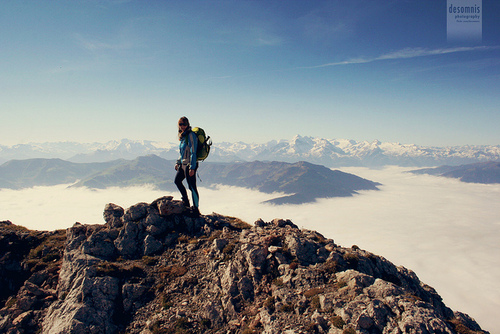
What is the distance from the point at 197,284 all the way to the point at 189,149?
9.88m

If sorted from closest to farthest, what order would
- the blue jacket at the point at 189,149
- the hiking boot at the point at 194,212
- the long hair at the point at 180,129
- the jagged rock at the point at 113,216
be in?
the blue jacket at the point at 189,149, the long hair at the point at 180,129, the jagged rock at the point at 113,216, the hiking boot at the point at 194,212

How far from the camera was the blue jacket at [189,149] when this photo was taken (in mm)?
18188

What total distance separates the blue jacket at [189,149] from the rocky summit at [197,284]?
5149 mm

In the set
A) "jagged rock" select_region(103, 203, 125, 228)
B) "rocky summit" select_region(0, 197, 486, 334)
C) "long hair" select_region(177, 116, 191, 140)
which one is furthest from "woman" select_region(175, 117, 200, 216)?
"jagged rock" select_region(103, 203, 125, 228)

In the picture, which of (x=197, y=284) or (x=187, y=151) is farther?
(x=187, y=151)

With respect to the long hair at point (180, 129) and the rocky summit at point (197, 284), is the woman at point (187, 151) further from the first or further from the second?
the rocky summit at point (197, 284)

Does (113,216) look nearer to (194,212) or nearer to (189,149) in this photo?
(194,212)

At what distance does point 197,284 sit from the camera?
1530 cm

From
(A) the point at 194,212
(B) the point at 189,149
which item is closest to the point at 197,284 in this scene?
(A) the point at 194,212

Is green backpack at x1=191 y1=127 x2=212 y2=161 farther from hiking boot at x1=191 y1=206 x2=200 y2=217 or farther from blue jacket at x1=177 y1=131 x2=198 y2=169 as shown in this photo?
hiking boot at x1=191 y1=206 x2=200 y2=217

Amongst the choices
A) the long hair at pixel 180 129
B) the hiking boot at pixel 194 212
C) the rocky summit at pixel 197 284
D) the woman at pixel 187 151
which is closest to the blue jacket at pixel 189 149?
the woman at pixel 187 151

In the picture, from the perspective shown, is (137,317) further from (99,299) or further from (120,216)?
(120,216)

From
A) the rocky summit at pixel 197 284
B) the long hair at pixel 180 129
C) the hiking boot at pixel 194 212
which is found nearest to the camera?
the rocky summit at pixel 197 284

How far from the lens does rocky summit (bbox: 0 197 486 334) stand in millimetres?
11633
